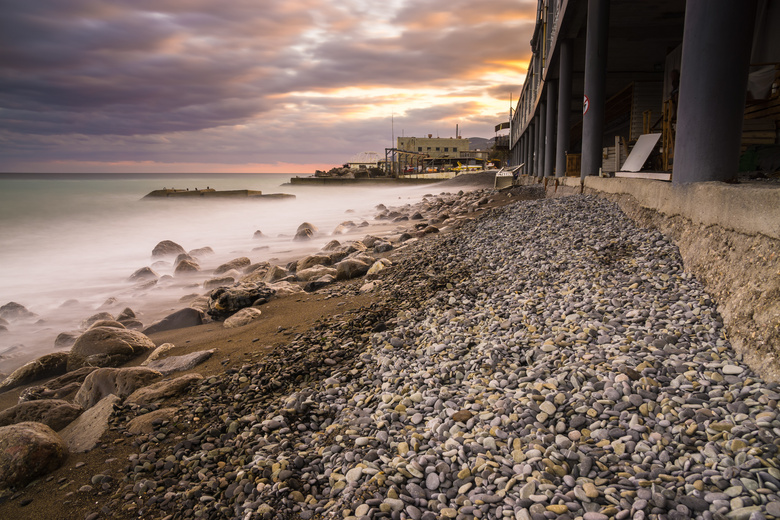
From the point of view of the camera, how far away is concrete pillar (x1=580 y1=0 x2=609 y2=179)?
8969 millimetres

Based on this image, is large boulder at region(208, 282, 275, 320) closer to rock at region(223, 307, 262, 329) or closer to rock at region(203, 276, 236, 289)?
rock at region(223, 307, 262, 329)

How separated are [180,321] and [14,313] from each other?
4.15m

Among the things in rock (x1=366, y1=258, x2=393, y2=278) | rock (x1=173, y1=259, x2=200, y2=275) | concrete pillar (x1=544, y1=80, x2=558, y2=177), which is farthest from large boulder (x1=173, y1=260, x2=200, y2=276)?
concrete pillar (x1=544, y1=80, x2=558, y2=177)

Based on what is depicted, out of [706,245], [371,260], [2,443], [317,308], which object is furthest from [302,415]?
[371,260]

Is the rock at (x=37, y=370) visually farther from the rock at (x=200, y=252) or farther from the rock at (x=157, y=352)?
the rock at (x=200, y=252)

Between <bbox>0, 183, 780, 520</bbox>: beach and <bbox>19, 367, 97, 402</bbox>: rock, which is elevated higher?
<bbox>0, 183, 780, 520</bbox>: beach

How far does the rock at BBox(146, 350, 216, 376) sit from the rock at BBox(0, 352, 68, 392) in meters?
1.27

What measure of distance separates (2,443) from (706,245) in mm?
5145

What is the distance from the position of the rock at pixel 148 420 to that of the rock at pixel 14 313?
627 centimetres

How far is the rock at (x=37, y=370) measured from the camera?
4446 mm

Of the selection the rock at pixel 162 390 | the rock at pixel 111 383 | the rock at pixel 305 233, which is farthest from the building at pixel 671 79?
the rock at pixel 305 233

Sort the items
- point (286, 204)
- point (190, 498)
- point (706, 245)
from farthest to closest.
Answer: point (286, 204)
point (706, 245)
point (190, 498)

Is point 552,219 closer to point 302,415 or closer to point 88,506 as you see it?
point 302,415

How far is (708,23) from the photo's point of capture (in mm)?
3930
